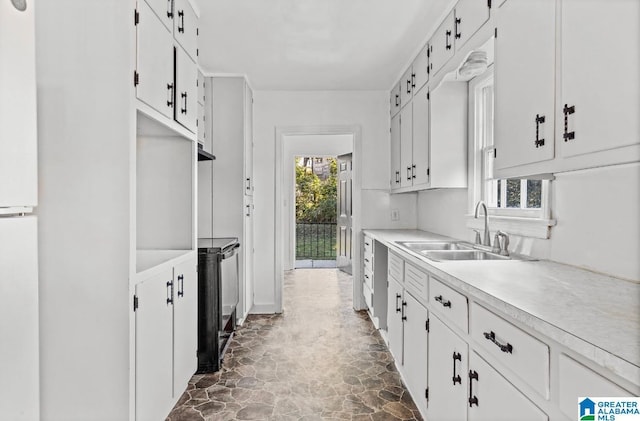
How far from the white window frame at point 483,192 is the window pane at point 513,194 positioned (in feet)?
0.23

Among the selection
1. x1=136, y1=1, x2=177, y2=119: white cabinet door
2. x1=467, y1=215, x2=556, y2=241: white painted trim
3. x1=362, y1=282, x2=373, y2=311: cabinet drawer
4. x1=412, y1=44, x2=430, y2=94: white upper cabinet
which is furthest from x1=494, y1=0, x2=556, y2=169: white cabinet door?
x1=362, y1=282, x2=373, y2=311: cabinet drawer

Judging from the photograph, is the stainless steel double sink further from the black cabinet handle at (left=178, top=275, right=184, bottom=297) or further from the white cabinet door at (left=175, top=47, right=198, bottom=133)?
the white cabinet door at (left=175, top=47, right=198, bottom=133)

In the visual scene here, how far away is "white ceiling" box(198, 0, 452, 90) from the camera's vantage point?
2.59 metres

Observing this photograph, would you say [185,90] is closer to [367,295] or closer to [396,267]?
[396,267]

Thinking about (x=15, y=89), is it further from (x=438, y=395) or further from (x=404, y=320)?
(x=404, y=320)

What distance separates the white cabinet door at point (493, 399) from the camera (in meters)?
1.09

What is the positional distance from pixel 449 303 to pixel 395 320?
1.18 metres

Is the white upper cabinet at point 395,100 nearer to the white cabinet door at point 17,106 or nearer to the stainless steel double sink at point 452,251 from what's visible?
the stainless steel double sink at point 452,251

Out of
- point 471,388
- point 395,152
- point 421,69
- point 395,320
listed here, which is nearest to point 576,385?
point 471,388

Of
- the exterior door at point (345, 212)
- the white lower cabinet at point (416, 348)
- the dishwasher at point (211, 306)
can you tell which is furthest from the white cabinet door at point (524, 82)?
the exterior door at point (345, 212)

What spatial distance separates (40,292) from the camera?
5.26 feet

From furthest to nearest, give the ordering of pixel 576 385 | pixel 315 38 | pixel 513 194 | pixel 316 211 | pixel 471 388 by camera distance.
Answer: pixel 316 211 → pixel 315 38 → pixel 513 194 → pixel 471 388 → pixel 576 385

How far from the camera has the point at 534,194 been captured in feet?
7.40

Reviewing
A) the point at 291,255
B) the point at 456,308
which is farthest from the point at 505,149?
the point at 291,255
